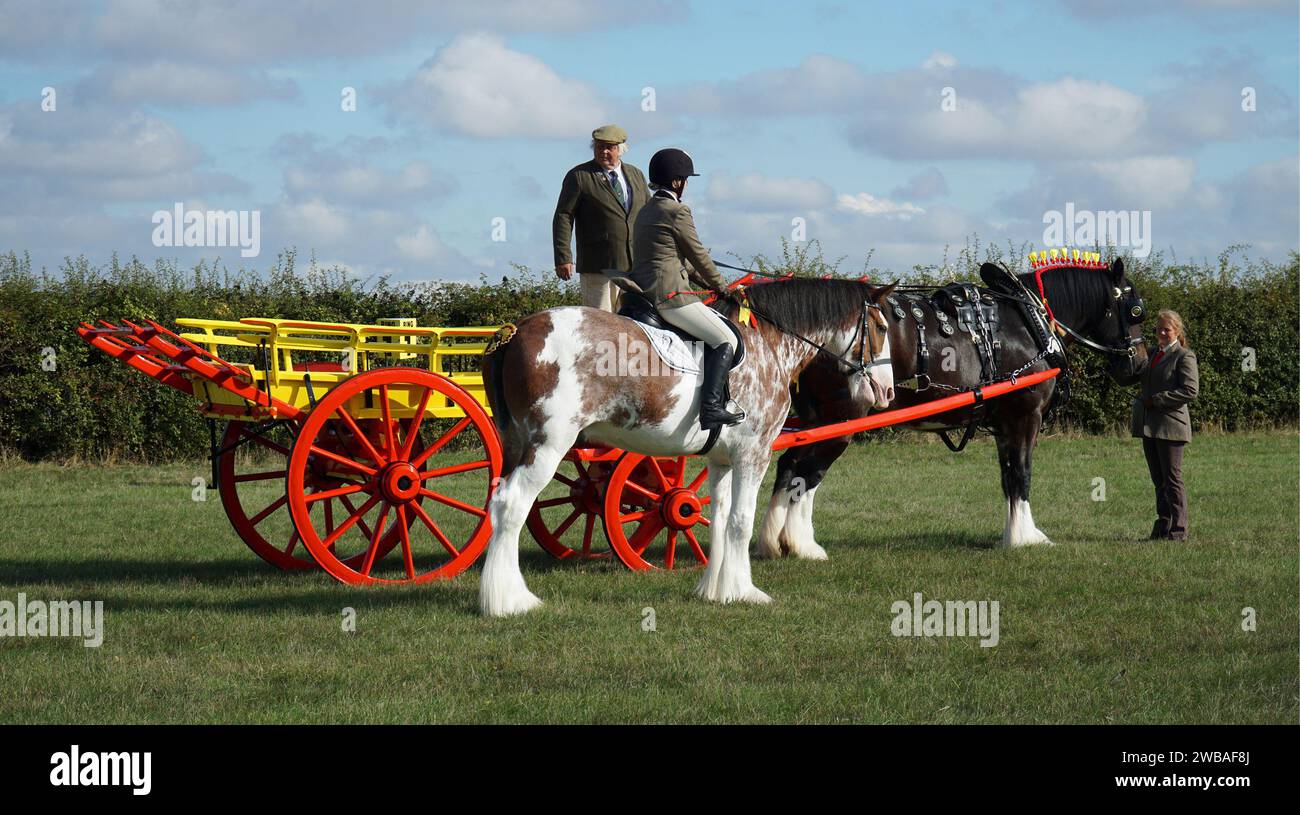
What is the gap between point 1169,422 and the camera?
406 inches

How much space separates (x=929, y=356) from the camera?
962cm

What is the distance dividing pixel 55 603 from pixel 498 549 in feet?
8.72

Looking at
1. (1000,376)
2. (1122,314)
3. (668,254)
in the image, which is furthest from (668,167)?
(1122,314)

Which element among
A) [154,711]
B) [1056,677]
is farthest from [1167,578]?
[154,711]

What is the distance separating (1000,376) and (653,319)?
3.41 meters

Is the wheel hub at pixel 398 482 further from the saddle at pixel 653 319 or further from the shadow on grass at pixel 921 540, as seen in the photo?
the shadow on grass at pixel 921 540

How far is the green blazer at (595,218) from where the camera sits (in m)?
8.88

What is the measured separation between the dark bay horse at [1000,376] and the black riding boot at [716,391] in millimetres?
1460

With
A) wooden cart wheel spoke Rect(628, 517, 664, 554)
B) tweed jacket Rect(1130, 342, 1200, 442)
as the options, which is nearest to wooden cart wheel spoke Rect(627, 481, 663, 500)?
wooden cart wheel spoke Rect(628, 517, 664, 554)

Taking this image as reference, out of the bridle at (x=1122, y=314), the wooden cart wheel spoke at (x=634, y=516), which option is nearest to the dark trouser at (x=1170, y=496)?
the bridle at (x=1122, y=314)

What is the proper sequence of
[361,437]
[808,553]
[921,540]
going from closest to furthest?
[361,437] → [808,553] → [921,540]

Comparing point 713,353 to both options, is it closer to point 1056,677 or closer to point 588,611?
point 588,611

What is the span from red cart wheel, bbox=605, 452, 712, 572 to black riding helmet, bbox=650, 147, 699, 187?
1.86 meters
